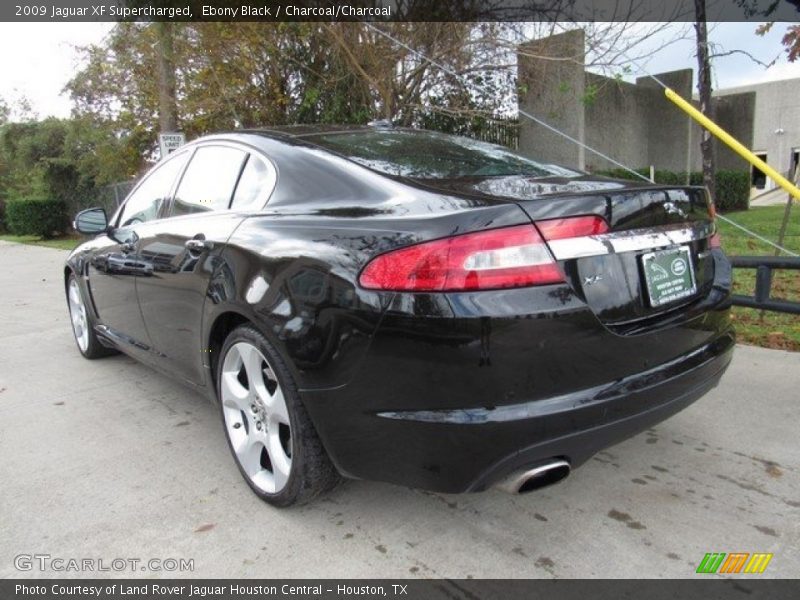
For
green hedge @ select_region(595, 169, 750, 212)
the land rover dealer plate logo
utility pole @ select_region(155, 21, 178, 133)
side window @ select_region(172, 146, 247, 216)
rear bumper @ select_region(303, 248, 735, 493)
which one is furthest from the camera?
green hedge @ select_region(595, 169, 750, 212)

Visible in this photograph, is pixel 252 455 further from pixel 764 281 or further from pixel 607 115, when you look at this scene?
pixel 607 115

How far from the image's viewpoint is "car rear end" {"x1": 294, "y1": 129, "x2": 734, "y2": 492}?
184 cm

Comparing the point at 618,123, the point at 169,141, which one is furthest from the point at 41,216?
the point at 618,123

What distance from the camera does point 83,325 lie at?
4.88m

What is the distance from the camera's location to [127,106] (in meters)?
14.5

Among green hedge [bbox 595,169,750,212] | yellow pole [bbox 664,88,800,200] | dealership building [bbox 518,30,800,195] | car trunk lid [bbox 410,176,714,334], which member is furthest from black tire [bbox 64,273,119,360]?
green hedge [bbox 595,169,750,212]

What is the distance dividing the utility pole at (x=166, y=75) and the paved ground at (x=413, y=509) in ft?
28.7

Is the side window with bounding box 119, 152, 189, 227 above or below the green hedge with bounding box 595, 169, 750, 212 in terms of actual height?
above

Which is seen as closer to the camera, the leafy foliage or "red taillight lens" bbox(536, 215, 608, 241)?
"red taillight lens" bbox(536, 215, 608, 241)

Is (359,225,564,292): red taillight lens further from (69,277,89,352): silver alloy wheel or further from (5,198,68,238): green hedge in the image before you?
(5,198,68,238): green hedge

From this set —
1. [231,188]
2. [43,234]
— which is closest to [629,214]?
[231,188]

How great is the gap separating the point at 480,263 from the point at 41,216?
77.0ft

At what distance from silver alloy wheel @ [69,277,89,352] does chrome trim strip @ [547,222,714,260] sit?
4.00m
